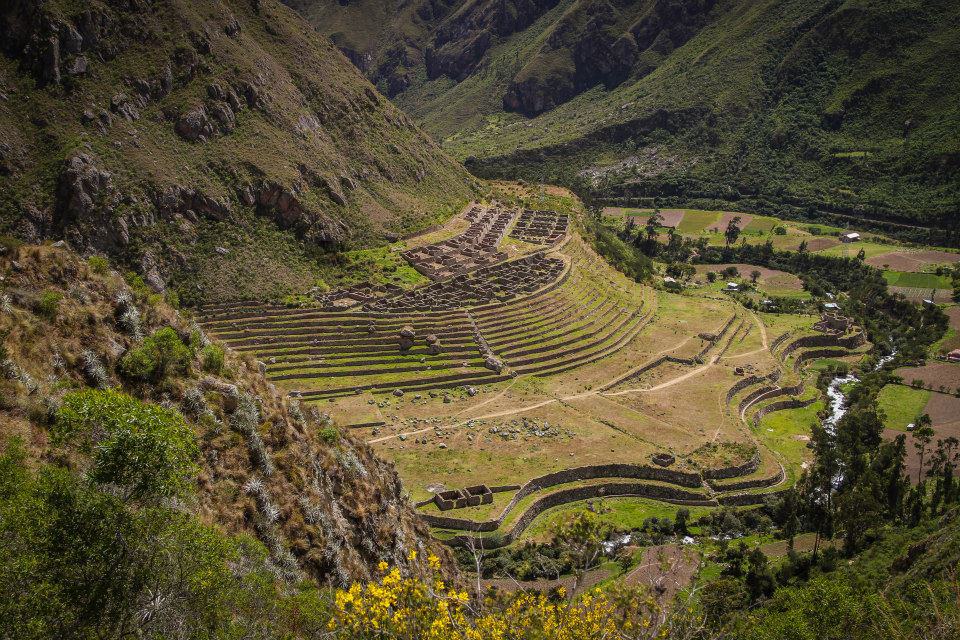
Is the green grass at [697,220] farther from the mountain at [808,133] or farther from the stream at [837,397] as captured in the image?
the stream at [837,397]

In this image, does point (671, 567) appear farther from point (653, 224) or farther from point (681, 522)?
point (653, 224)

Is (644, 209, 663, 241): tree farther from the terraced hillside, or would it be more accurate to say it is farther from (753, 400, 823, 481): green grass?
(753, 400, 823, 481): green grass

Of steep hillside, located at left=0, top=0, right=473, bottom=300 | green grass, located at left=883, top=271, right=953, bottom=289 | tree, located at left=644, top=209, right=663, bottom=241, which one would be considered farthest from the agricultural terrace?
tree, located at left=644, top=209, right=663, bottom=241

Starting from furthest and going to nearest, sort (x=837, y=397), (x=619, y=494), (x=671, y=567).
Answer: (x=837, y=397), (x=619, y=494), (x=671, y=567)

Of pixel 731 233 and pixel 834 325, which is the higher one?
pixel 731 233

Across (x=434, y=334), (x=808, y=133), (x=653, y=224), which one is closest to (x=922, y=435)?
(x=434, y=334)

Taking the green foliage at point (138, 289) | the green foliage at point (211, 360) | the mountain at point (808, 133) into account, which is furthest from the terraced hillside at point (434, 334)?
the mountain at point (808, 133)

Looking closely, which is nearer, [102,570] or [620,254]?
[102,570]

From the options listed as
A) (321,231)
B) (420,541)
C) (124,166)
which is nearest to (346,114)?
(321,231)
